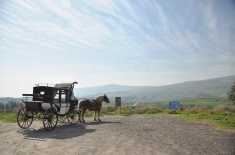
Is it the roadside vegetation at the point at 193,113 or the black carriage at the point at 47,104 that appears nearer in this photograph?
the black carriage at the point at 47,104

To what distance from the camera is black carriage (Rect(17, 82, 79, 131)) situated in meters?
13.8

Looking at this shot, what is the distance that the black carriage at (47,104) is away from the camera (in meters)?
13.8

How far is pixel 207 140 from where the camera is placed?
10.8m

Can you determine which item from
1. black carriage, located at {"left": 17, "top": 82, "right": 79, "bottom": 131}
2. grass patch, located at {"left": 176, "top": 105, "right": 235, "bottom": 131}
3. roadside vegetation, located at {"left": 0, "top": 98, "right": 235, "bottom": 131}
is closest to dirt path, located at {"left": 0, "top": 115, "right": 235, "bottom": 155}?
black carriage, located at {"left": 17, "top": 82, "right": 79, "bottom": 131}

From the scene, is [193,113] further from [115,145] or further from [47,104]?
[115,145]

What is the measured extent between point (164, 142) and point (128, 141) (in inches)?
67.9

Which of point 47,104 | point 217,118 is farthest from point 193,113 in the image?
point 47,104

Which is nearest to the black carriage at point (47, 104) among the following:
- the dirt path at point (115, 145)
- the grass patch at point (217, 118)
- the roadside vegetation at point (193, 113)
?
the dirt path at point (115, 145)

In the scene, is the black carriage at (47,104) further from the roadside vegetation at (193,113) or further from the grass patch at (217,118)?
the grass patch at (217,118)

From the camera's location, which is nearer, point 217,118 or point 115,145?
point 115,145

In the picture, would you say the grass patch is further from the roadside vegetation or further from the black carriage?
the black carriage

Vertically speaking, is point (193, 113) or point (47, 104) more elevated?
point (47, 104)

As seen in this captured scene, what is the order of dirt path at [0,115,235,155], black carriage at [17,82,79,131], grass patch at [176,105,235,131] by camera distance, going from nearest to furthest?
dirt path at [0,115,235,155]
black carriage at [17,82,79,131]
grass patch at [176,105,235,131]

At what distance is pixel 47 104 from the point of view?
1428cm
